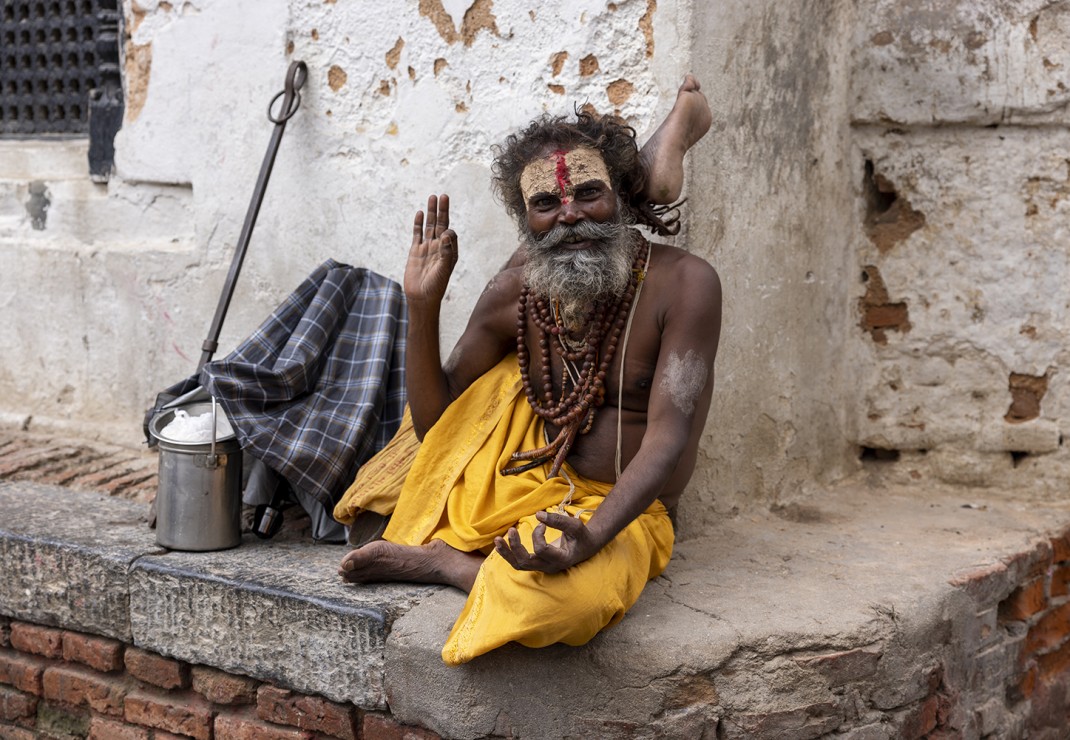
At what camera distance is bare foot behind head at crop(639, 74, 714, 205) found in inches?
126

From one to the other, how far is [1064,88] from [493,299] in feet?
6.48

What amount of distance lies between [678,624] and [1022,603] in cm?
132

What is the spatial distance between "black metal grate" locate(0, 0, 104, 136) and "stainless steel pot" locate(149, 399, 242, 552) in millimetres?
1904

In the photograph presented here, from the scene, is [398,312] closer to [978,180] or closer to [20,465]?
[20,465]

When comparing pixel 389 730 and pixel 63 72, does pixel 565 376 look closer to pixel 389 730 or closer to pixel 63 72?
pixel 389 730

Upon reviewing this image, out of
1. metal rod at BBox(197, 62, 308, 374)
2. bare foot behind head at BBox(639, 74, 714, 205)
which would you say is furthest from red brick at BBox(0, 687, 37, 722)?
bare foot behind head at BBox(639, 74, 714, 205)

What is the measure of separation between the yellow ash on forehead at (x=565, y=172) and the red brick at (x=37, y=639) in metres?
1.98

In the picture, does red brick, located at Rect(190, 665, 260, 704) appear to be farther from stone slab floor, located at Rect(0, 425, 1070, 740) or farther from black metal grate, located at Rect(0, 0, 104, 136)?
black metal grate, located at Rect(0, 0, 104, 136)

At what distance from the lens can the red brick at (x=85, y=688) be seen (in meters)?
A: 3.60

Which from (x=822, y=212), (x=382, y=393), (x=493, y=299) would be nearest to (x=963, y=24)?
(x=822, y=212)

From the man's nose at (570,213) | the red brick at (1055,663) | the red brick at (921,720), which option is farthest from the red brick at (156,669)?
the red brick at (1055,663)

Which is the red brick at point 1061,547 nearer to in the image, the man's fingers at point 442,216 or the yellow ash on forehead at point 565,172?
the yellow ash on forehead at point 565,172

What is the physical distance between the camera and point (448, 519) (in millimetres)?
3295

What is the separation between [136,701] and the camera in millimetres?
3533
